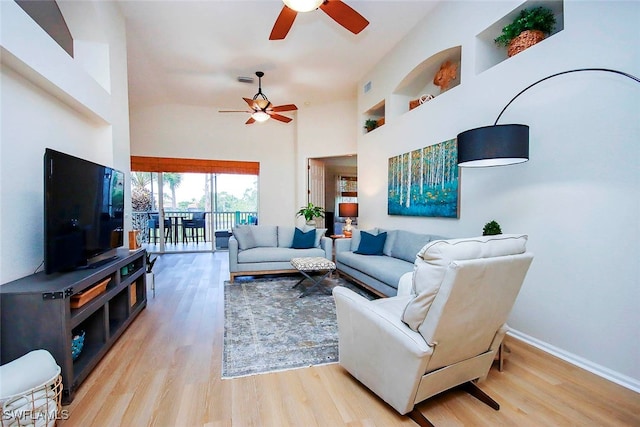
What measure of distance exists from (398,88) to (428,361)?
13.5 ft

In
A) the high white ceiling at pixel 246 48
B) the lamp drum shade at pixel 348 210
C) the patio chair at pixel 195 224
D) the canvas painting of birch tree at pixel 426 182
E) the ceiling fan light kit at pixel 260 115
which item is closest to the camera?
the canvas painting of birch tree at pixel 426 182

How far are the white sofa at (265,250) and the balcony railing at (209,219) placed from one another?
107 inches

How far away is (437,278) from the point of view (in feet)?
4.40

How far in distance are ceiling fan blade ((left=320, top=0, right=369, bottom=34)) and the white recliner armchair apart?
84.8 inches

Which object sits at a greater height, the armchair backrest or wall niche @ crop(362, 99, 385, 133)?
wall niche @ crop(362, 99, 385, 133)

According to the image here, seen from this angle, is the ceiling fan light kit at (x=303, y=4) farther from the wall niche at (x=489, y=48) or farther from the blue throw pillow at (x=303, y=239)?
the blue throw pillow at (x=303, y=239)

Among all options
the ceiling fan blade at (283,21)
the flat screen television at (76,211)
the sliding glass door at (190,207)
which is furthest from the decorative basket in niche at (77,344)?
the sliding glass door at (190,207)

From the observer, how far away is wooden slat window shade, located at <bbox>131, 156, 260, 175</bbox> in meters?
6.50

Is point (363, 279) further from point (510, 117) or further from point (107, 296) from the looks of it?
point (107, 296)

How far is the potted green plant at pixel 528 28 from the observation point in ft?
7.87

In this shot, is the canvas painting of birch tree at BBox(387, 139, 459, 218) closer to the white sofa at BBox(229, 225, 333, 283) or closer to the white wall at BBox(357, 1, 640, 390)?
the white wall at BBox(357, 1, 640, 390)

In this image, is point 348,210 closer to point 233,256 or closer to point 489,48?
point 233,256

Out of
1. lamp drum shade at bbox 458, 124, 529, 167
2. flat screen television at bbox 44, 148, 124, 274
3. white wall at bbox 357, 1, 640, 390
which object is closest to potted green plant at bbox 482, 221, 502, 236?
white wall at bbox 357, 1, 640, 390

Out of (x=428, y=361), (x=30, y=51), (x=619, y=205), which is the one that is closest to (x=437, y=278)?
(x=428, y=361)
